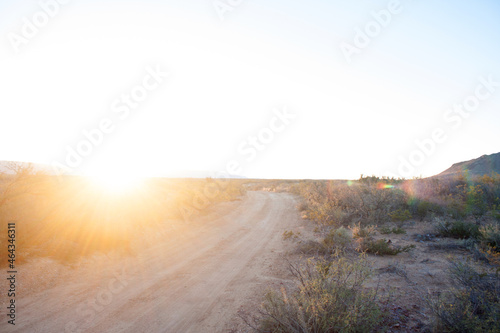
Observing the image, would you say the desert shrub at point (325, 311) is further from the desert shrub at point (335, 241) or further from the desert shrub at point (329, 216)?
the desert shrub at point (329, 216)

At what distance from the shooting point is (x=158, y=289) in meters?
5.95

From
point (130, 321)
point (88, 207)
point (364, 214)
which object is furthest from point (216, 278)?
point (364, 214)

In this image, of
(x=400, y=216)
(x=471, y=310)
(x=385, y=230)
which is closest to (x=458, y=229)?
(x=385, y=230)

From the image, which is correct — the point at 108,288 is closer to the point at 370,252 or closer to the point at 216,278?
the point at 216,278

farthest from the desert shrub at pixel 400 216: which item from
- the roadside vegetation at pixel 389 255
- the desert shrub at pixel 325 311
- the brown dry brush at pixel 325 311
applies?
the desert shrub at pixel 325 311

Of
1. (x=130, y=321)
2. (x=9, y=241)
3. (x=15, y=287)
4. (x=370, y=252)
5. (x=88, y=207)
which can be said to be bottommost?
(x=370, y=252)

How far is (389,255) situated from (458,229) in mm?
3190

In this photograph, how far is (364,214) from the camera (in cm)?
1259

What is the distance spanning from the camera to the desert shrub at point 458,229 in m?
8.45

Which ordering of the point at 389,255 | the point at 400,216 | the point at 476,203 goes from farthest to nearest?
the point at 476,203 < the point at 400,216 < the point at 389,255

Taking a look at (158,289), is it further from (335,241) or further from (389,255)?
(389,255)

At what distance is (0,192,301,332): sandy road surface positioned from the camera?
15.0 ft

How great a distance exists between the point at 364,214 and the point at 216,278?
8819 millimetres

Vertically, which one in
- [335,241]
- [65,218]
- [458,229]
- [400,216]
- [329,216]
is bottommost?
[458,229]
